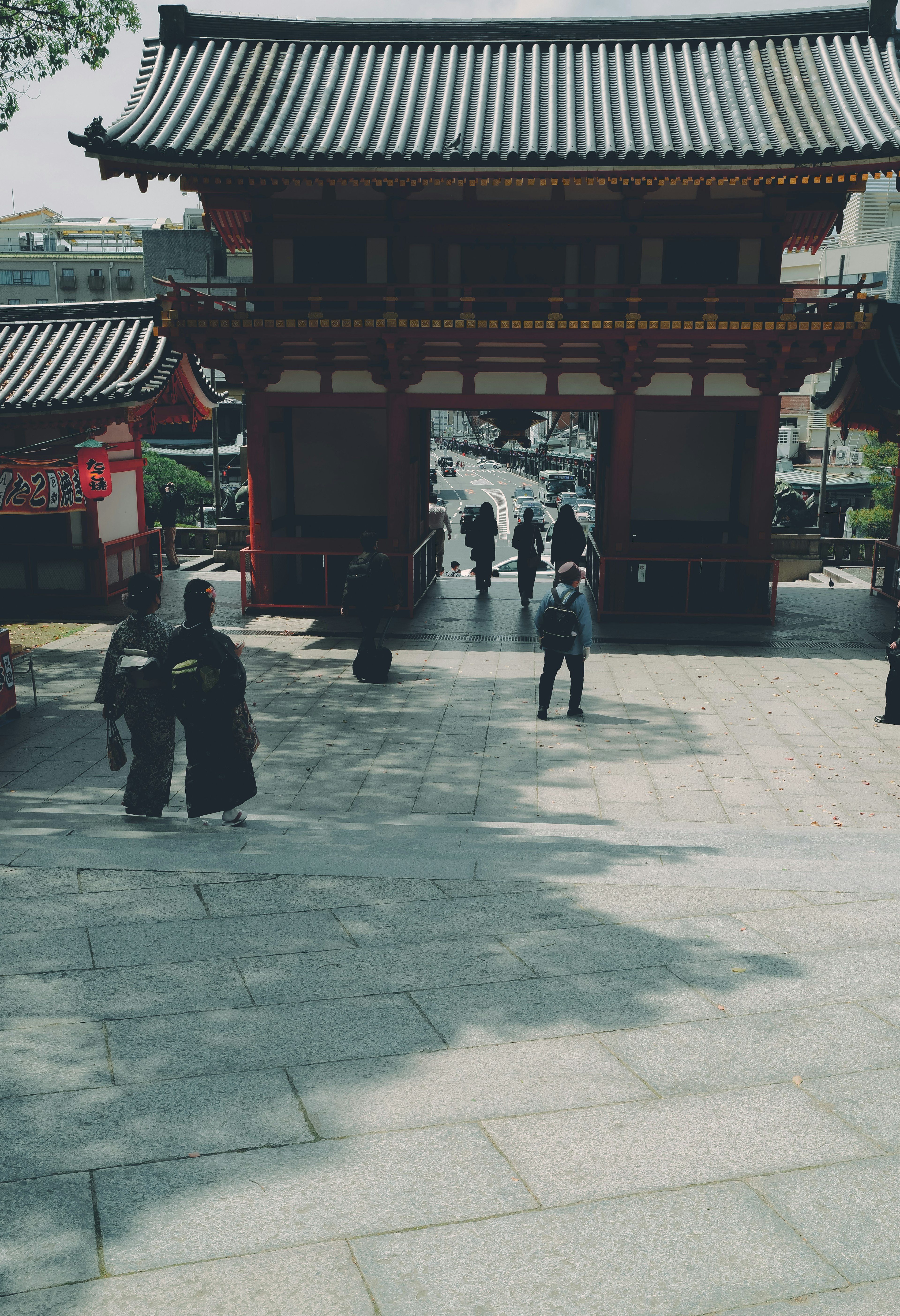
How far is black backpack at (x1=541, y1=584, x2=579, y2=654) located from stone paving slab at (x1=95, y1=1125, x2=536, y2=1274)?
724 centimetres

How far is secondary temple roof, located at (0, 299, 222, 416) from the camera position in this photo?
16.6 meters

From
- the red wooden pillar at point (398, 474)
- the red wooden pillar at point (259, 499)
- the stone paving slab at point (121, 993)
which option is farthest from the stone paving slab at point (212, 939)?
the red wooden pillar at point (259, 499)

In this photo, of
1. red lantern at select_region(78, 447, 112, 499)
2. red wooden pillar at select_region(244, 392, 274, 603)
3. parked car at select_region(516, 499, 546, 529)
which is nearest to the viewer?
red lantern at select_region(78, 447, 112, 499)

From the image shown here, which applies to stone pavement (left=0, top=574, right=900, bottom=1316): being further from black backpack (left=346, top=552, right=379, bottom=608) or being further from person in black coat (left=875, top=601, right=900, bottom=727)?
black backpack (left=346, top=552, right=379, bottom=608)

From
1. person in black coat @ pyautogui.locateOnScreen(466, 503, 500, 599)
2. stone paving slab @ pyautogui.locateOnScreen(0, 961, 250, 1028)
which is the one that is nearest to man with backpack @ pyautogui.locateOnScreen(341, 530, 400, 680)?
person in black coat @ pyautogui.locateOnScreen(466, 503, 500, 599)

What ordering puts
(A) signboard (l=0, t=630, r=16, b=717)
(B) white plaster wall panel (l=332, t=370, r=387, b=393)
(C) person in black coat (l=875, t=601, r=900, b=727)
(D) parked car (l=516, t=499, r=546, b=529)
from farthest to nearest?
(D) parked car (l=516, t=499, r=546, b=529) < (B) white plaster wall panel (l=332, t=370, r=387, b=393) < (A) signboard (l=0, t=630, r=16, b=717) < (C) person in black coat (l=875, t=601, r=900, b=727)

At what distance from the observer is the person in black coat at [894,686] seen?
10289mm

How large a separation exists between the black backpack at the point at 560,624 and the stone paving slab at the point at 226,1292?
789 cm

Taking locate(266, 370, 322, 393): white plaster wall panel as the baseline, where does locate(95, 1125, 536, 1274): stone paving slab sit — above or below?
below

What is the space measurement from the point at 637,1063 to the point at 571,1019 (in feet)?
1.44

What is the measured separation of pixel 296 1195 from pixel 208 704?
413 centimetres

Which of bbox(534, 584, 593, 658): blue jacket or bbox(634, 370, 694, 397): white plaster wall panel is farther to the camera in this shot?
bbox(634, 370, 694, 397): white plaster wall panel

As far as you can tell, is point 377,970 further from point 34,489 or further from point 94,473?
point 94,473

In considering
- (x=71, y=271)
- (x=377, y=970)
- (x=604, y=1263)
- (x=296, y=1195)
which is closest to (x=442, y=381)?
(x=377, y=970)
